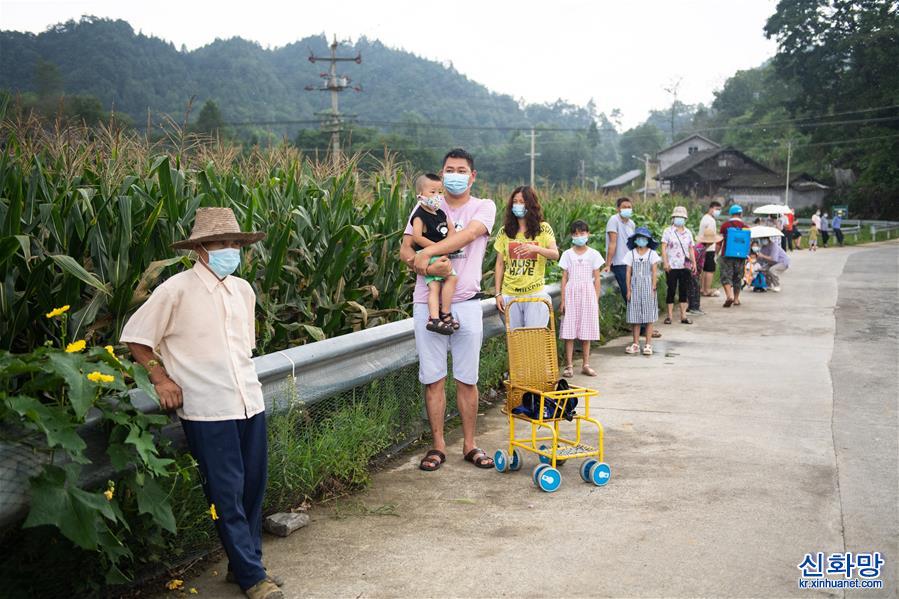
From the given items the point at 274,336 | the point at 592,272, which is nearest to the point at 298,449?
the point at 274,336

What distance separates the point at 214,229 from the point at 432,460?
8.39 ft

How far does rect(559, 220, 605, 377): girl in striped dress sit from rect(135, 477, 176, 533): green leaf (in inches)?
246

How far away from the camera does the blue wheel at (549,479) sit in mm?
5520

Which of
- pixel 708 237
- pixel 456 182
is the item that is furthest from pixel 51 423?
pixel 708 237

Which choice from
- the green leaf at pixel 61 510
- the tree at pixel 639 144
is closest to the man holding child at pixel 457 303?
the green leaf at pixel 61 510

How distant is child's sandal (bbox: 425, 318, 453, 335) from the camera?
589 cm

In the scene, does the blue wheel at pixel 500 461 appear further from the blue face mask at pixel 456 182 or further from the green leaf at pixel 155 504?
the green leaf at pixel 155 504

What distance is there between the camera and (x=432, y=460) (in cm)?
592

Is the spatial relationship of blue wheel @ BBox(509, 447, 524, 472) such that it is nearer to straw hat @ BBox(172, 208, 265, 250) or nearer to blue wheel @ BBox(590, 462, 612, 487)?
blue wheel @ BBox(590, 462, 612, 487)

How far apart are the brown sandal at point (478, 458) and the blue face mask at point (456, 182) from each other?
1.78 meters

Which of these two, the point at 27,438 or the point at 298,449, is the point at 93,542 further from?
the point at 298,449

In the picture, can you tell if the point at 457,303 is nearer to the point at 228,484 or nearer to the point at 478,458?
the point at 478,458

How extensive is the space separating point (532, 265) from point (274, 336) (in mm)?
2812

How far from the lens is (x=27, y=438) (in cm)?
322
